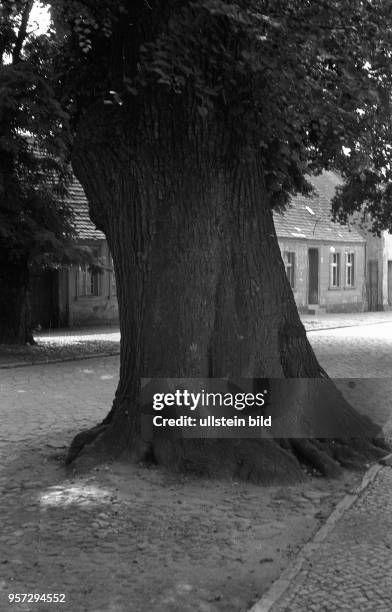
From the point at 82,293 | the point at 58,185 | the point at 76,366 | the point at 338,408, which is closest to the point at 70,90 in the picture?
the point at 338,408

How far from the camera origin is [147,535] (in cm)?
517

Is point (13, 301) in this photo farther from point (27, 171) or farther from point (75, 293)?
point (75, 293)

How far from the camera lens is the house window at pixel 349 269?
4225 cm

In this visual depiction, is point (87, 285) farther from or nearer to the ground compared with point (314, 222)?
nearer to the ground

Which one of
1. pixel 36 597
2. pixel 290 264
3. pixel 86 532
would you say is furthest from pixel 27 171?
pixel 290 264

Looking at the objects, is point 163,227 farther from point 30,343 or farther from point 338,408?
point 30,343

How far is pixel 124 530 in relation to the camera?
524 centimetres

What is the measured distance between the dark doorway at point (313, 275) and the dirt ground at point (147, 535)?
3371 centimetres

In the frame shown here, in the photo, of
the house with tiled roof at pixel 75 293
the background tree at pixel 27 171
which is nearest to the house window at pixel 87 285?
the house with tiled roof at pixel 75 293

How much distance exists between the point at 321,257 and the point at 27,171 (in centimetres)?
2499

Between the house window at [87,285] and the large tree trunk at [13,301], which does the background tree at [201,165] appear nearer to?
the large tree trunk at [13,301]

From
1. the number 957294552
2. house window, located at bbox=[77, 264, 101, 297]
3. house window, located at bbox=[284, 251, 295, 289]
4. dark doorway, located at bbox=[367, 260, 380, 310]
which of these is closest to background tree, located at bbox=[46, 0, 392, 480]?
the number 957294552

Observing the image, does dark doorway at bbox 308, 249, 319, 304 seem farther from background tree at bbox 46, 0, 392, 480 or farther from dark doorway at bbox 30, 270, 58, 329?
background tree at bbox 46, 0, 392, 480

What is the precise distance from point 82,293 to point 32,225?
1180 cm
